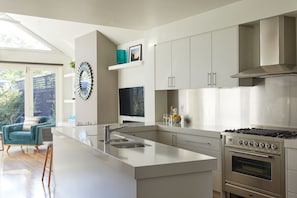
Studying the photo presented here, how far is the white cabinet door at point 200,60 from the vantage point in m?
4.66

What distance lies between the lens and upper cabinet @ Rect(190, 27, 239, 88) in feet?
14.1

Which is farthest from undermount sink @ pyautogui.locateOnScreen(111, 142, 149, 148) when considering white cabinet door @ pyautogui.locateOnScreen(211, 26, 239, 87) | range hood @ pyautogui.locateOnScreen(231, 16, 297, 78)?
white cabinet door @ pyautogui.locateOnScreen(211, 26, 239, 87)

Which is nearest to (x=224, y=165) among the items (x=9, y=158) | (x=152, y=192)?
(x=152, y=192)

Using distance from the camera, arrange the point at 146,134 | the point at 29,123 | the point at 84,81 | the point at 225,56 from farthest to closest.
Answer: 1. the point at 29,123
2. the point at 84,81
3. the point at 146,134
4. the point at 225,56

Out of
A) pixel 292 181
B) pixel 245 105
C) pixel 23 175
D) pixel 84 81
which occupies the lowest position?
pixel 23 175

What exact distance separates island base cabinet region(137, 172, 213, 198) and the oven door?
150 centimetres

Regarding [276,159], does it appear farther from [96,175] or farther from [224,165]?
[96,175]

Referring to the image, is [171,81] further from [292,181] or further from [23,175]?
[23,175]

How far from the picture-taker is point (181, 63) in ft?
16.9

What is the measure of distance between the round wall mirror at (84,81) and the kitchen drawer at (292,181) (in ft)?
16.3

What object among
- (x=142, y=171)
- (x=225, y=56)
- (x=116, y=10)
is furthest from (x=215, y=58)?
(x=142, y=171)

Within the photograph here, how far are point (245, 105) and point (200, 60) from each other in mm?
879

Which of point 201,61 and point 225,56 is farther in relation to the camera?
point 201,61

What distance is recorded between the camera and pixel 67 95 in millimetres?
10266
